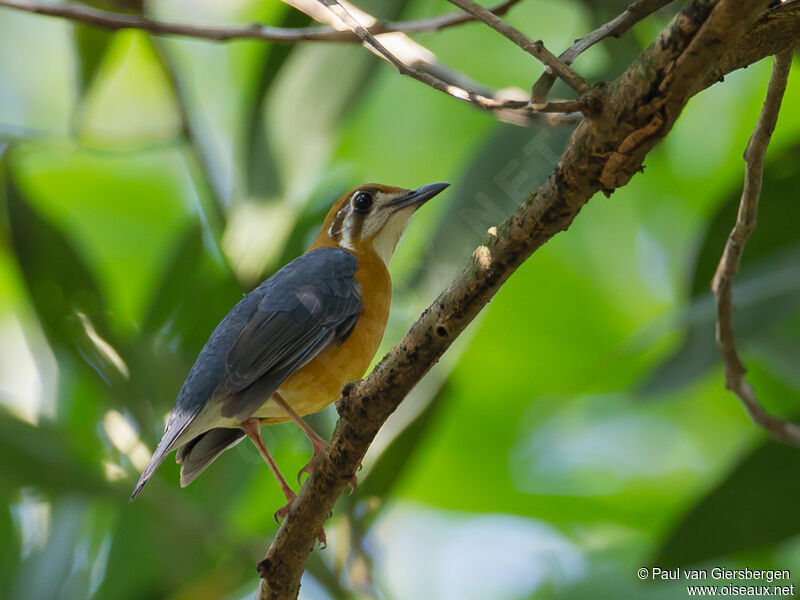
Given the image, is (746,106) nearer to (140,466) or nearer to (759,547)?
(759,547)

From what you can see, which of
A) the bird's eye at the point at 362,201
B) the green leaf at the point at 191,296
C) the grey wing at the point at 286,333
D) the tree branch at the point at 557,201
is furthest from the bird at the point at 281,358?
the green leaf at the point at 191,296

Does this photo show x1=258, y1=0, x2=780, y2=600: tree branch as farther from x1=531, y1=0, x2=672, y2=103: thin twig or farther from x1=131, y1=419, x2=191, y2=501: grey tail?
x1=131, y1=419, x2=191, y2=501: grey tail

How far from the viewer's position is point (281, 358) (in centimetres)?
446

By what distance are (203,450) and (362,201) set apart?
1.94 meters

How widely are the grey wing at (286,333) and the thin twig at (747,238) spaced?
1.83 metres

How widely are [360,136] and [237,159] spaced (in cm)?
452

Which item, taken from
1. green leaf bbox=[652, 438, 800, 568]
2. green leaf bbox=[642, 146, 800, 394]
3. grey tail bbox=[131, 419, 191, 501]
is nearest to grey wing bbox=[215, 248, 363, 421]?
grey tail bbox=[131, 419, 191, 501]

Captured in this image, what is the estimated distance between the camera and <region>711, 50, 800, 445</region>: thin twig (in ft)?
10.7

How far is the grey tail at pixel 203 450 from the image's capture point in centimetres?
477

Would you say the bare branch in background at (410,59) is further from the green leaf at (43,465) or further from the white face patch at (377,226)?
the green leaf at (43,465)

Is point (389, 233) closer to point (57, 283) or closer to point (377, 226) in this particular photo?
point (377, 226)

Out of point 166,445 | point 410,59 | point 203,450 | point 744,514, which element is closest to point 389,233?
point 203,450

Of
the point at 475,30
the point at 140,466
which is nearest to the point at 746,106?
the point at 475,30

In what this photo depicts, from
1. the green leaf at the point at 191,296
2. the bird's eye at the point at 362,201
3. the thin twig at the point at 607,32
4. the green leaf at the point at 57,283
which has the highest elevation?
the green leaf at the point at 57,283
